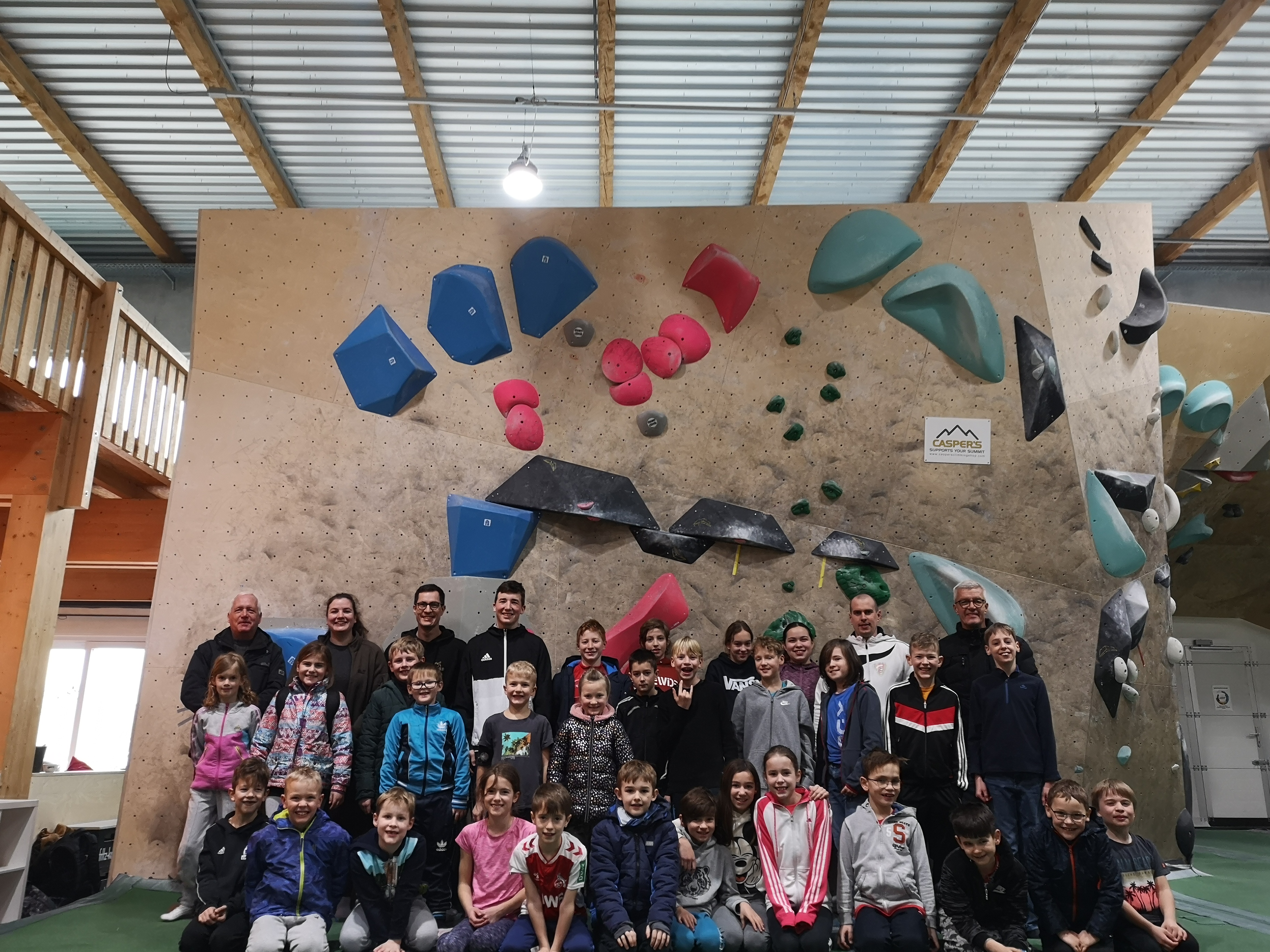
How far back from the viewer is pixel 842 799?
3.72 metres

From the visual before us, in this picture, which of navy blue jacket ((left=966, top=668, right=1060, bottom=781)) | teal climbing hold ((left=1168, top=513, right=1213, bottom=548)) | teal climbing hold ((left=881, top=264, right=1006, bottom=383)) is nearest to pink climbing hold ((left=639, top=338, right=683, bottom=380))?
teal climbing hold ((left=881, top=264, right=1006, bottom=383))

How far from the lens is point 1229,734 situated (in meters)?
7.90

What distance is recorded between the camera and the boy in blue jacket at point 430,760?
139 inches

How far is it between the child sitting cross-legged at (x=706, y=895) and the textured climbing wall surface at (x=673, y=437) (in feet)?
4.72

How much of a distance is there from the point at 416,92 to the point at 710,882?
482 centimetres

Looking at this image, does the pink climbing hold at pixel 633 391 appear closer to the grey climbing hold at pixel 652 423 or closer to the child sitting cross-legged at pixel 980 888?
the grey climbing hold at pixel 652 423

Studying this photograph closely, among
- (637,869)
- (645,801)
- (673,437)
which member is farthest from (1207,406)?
(637,869)

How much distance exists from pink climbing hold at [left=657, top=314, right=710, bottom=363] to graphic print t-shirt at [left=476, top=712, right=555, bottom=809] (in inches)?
84.7

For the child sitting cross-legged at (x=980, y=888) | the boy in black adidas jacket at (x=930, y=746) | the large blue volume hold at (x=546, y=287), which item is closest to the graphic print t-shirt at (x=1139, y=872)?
the child sitting cross-legged at (x=980, y=888)

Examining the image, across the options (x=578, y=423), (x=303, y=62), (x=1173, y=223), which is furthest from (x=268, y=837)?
(x=1173, y=223)

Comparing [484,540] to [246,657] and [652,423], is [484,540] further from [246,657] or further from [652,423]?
[246,657]

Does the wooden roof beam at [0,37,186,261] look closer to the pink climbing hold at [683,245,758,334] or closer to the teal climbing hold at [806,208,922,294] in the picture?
the pink climbing hold at [683,245,758,334]

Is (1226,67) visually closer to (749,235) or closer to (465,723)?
(749,235)

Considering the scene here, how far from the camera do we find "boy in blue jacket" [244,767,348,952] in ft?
10.3
